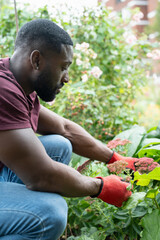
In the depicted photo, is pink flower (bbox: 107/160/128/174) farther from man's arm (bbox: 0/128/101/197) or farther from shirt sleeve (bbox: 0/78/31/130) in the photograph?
shirt sleeve (bbox: 0/78/31/130)

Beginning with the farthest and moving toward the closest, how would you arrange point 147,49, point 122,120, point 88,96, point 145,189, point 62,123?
1. point 147,49
2. point 122,120
3. point 88,96
4. point 62,123
5. point 145,189

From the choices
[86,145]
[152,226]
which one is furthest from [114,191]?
[86,145]

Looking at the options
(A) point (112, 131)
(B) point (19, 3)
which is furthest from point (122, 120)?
(B) point (19, 3)

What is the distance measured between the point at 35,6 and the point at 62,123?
2.12 meters

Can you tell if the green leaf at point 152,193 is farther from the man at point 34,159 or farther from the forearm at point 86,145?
Result: the forearm at point 86,145

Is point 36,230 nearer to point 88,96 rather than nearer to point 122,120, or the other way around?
point 88,96

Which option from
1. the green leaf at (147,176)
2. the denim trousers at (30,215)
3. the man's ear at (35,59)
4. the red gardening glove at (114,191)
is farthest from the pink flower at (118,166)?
the man's ear at (35,59)

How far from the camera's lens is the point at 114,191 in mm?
1700

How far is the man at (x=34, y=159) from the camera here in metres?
1.44

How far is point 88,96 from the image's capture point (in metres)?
3.27

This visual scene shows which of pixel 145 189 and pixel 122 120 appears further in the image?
pixel 122 120

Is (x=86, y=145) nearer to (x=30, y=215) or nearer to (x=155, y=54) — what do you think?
(x=30, y=215)

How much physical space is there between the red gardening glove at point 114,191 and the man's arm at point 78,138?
493 mm

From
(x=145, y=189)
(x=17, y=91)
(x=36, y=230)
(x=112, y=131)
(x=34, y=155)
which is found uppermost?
(x=17, y=91)
